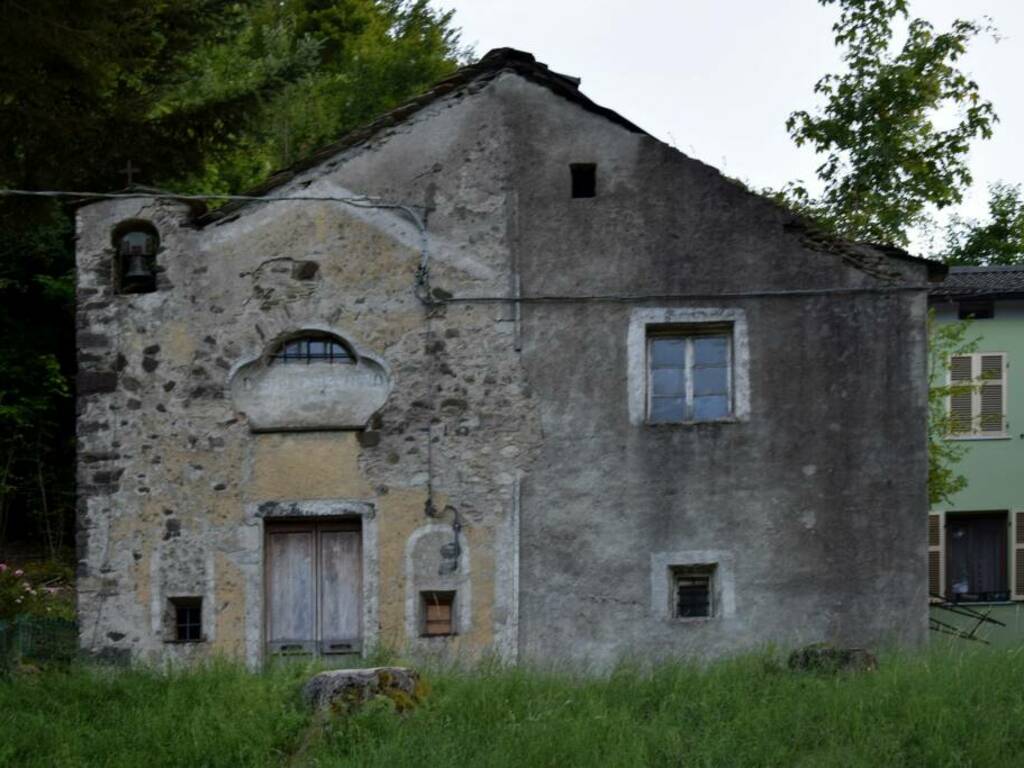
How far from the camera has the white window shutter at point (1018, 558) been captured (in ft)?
91.4

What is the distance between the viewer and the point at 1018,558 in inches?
1104

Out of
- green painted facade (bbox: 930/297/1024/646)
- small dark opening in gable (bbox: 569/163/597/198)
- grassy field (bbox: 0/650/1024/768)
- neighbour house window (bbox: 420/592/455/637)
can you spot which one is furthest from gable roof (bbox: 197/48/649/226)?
green painted facade (bbox: 930/297/1024/646)

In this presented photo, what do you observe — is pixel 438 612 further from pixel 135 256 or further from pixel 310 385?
pixel 135 256

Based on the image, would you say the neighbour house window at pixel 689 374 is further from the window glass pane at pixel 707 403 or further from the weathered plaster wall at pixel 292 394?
the weathered plaster wall at pixel 292 394

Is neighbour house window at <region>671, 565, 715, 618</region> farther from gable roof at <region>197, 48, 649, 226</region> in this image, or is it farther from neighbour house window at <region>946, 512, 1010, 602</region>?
→ neighbour house window at <region>946, 512, 1010, 602</region>

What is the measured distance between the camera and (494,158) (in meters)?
17.3

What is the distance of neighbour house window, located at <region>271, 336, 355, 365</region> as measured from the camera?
56.4 feet

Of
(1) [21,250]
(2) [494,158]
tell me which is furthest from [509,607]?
(1) [21,250]

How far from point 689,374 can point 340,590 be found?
4.03 meters

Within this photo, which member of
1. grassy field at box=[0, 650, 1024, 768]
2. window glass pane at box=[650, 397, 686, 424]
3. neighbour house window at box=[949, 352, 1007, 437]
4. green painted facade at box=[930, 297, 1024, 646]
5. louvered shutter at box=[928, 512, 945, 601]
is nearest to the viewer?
grassy field at box=[0, 650, 1024, 768]

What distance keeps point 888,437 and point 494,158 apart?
186 inches

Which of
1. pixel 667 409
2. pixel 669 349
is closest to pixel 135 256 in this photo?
pixel 669 349

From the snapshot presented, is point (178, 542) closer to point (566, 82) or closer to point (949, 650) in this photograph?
point (566, 82)

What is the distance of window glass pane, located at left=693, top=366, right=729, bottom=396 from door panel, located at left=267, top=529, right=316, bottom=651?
13.3ft
